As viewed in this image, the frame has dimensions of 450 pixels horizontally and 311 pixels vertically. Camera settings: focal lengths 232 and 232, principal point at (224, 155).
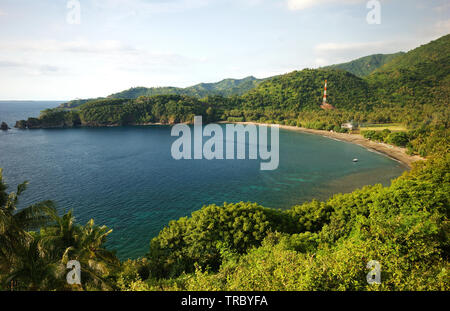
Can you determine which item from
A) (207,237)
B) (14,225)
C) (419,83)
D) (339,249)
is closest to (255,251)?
(207,237)

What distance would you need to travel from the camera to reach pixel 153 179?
173 feet

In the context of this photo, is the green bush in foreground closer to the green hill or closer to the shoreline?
the shoreline

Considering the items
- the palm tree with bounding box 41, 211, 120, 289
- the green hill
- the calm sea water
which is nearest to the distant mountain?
the green hill

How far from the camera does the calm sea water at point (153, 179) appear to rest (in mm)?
37469

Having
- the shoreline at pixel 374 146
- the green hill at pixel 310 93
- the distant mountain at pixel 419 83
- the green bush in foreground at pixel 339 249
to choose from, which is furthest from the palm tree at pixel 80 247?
the distant mountain at pixel 419 83

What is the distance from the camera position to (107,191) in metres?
45.6

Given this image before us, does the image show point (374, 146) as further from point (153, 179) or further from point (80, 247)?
point (80, 247)

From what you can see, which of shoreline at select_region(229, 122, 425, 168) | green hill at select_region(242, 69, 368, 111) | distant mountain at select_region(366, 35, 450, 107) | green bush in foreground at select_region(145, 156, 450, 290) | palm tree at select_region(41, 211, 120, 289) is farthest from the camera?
green hill at select_region(242, 69, 368, 111)

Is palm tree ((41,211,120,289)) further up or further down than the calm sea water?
further up

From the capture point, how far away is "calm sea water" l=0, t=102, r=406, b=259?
37469mm

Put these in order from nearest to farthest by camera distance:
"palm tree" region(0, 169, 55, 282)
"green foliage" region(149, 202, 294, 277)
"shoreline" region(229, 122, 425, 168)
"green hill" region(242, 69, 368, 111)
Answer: "palm tree" region(0, 169, 55, 282)
"green foliage" region(149, 202, 294, 277)
"shoreline" region(229, 122, 425, 168)
"green hill" region(242, 69, 368, 111)
